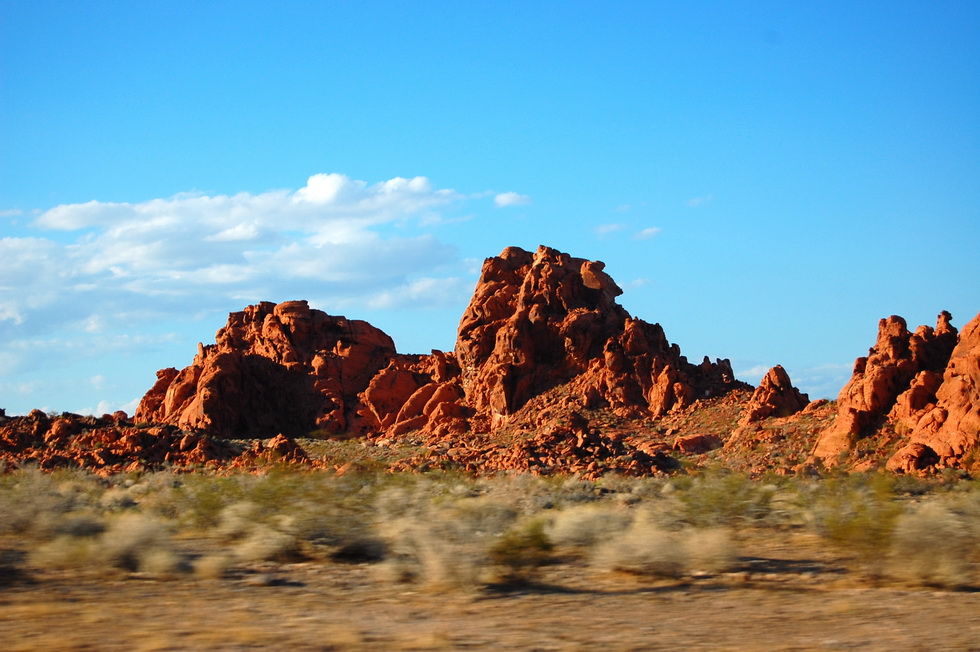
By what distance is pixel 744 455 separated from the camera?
40.4 m

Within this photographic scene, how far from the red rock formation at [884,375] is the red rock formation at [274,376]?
3340 centimetres

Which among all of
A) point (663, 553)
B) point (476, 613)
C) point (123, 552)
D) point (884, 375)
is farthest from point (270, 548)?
point (884, 375)

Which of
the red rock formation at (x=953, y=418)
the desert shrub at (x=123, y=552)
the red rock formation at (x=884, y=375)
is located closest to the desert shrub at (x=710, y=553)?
the desert shrub at (x=123, y=552)

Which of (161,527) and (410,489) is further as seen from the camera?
(410,489)

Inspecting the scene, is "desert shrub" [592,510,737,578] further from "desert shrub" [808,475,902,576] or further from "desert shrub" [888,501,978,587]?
"desert shrub" [888,501,978,587]

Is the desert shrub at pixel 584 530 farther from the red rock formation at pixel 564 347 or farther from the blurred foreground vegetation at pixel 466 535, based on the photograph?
the red rock formation at pixel 564 347

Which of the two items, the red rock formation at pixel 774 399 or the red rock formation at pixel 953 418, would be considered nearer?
the red rock formation at pixel 953 418

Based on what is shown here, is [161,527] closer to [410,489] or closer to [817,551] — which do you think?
[410,489]

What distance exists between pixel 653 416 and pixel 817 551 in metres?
38.7

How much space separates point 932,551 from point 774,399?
120ft

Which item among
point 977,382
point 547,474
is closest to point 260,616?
point 547,474

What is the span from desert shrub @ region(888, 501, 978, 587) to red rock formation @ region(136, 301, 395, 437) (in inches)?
1985

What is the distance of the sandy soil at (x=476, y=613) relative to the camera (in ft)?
25.7

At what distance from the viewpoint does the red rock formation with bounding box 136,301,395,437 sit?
200 feet
